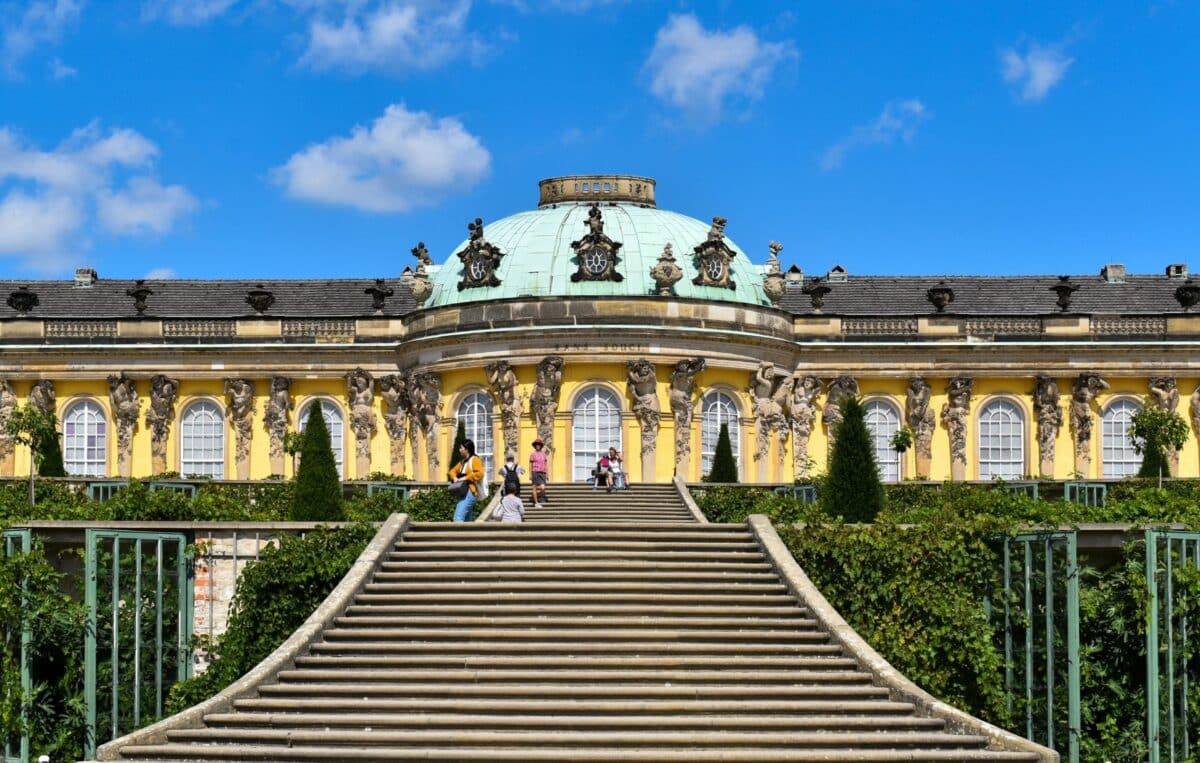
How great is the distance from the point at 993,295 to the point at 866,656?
114ft

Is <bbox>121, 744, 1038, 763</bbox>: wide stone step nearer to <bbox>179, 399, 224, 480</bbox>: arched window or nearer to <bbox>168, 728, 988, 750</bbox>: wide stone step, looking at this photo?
<bbox>168, 728, 988, 750</bbox>: wide stone step

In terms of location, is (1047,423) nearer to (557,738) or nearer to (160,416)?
(160,416)

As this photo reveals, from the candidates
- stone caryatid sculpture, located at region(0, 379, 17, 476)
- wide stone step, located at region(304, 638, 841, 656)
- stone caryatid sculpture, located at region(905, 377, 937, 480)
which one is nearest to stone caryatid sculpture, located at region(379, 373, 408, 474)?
stone caryatid sculpture, located at region(0, 379, 17, 476)

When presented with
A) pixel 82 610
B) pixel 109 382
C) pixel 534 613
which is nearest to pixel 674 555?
pixel 534 613

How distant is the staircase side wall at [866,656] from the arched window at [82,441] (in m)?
28.1

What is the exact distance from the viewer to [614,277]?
45.7 meters

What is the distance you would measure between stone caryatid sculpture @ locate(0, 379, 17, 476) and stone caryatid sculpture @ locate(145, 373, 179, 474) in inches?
128

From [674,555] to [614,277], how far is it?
20.7 metres

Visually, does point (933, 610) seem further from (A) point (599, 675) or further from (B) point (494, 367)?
(B) point (494, 367)

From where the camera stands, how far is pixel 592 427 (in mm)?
45188

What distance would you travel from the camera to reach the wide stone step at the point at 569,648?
876 inches

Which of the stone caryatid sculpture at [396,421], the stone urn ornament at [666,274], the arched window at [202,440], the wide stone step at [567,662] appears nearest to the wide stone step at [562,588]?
the wide stone step at [567,662]

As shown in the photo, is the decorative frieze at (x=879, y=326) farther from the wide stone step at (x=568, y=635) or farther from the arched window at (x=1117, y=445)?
the wide stone step at (x=568, y=635)

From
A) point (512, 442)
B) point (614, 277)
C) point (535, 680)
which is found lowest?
point (535, 680)
